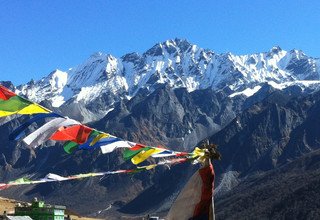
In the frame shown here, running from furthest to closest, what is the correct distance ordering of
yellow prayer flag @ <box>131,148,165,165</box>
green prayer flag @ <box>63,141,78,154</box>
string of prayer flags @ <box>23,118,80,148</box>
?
green prayer flag @ <box>63,141,78,154</box> < yellow prayer flag @ <box>131,148,165,165</box> < string of prayer flags @ <box>23,118,80,148</box>

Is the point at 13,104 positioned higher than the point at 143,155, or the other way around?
the point at 13,104

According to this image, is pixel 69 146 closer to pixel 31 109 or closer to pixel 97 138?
pixel 97 138

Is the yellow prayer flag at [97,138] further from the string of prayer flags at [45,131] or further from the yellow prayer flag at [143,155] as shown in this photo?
the string of prayer flags at [45,131]

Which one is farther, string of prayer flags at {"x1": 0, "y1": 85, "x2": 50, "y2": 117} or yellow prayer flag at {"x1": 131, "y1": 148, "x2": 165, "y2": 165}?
yellow prayer flag at {"x1": 131, "y1": 148, "x2": 165, "y2": 165}

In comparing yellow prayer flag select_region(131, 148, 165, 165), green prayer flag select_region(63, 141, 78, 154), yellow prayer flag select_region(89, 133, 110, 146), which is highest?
green prayer flag select_region(63, 141, 78, 154)

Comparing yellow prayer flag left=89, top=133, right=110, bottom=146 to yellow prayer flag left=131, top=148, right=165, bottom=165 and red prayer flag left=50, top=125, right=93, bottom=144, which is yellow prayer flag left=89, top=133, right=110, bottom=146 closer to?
red prayer flag left=50, top=125, right=93, bottom=144

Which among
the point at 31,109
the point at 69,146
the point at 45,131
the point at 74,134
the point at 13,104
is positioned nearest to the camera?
the point at 13,104

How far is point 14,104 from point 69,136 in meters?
1.81

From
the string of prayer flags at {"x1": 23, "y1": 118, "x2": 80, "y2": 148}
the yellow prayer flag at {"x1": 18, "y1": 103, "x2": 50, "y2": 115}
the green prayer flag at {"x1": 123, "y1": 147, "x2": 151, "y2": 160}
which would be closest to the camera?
the yellow prayer flag at {"x1": 18, "y1": 103, "x2": 50, "y2": 115}

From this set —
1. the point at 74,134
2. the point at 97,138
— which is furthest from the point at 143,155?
the point at 74,134

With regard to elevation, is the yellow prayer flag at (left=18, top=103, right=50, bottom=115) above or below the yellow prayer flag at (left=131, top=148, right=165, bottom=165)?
above

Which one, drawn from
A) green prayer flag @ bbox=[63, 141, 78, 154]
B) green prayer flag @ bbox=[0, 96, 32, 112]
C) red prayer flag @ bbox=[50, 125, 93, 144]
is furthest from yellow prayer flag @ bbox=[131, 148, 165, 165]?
green prayer flag @ bbox=[0, 96, 32, 112]

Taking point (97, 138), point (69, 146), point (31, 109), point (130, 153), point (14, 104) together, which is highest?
point (14, 104)

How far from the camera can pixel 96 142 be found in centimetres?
1198
